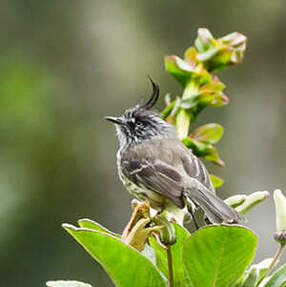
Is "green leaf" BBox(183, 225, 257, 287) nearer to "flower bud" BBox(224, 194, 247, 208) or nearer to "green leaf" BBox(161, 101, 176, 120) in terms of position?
"flower bud" BBox(224, 194, 247, 208)

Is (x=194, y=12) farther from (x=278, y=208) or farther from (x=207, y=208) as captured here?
(x=278, y=208)

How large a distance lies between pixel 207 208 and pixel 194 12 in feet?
15.3

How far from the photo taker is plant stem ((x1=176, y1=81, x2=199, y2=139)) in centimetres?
179

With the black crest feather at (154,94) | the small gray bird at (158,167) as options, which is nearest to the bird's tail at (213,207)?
the small gray bird at (158,167)

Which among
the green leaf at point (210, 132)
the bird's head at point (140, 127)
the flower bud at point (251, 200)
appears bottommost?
the flower bud at point (251, 200)

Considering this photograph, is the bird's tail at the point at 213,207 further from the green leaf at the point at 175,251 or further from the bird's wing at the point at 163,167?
the green leaf at the point at 175,251

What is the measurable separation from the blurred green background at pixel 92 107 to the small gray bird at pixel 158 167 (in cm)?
164

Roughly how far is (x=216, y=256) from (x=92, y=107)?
16.5 feet

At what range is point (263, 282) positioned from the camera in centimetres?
141

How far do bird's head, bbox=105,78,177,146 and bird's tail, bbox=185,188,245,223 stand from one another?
503 mm

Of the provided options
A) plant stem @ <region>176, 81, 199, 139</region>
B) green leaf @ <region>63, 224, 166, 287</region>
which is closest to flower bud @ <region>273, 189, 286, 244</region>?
green leaf @ <region>63, 224, 166, 287</region>

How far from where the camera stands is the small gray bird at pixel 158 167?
2.39 m

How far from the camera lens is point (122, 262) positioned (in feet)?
4.50

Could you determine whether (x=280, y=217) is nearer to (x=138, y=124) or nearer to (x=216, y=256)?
(x=216, y=256)
